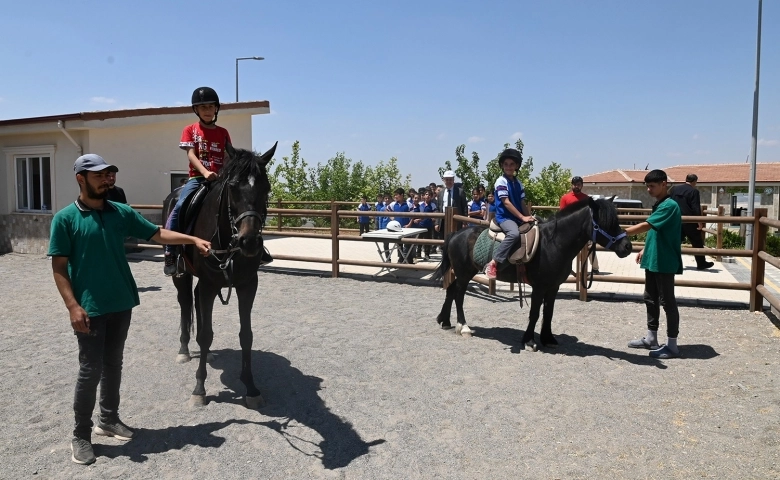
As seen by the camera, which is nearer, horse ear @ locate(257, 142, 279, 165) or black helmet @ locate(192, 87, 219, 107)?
horse ear @ locate(257, 142, 279, 165)

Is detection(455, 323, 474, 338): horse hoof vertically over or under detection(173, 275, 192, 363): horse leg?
under

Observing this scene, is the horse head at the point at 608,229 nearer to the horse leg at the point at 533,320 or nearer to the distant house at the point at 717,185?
the horse leg at the point at 533,320

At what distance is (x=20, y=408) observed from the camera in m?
4.41

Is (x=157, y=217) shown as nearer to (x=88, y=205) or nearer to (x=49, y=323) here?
(x=49, y=323)

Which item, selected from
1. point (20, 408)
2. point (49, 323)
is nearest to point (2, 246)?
point (49, 323)

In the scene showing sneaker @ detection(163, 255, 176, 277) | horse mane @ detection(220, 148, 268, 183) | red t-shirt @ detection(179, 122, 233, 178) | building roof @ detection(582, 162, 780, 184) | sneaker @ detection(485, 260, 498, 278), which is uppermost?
building roof @ detection(582, 162, 780, 184)

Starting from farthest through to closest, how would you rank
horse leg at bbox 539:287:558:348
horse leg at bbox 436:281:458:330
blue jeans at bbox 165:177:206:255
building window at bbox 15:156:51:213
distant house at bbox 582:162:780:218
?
distant house at bbox 582:162:780:218 → building window at bbox 15:156:51:213 → horse leg at bbox 436:281:458:330 → horse leg at bbox 539:287:558:348 → blue jeans at bbox 165:177:206:255

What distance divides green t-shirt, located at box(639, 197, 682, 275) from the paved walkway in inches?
88.1

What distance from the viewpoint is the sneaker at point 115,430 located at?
390 cm

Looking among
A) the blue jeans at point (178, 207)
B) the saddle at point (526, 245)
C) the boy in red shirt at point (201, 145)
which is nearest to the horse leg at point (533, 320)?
the saddle at point (526, 245)

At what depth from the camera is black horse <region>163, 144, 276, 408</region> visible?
392 centimetres

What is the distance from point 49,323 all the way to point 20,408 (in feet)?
10.2

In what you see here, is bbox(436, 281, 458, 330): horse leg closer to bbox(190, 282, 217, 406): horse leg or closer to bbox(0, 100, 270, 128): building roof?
bbox(190, 282, 217, 406): horse leg

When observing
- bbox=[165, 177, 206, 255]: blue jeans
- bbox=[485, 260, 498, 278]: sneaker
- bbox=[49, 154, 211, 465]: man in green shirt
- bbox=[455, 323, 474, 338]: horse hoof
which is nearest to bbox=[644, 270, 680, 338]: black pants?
bbox=[485, 260, 498, 278]: sneaker
